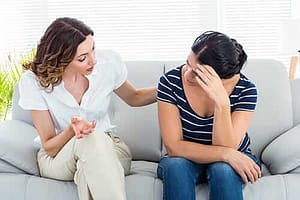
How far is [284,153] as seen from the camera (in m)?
2.18

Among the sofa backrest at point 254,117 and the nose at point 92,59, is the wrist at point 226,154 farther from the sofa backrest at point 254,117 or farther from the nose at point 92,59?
the nose at point 92,59

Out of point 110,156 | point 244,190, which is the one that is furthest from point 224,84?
point 110,156

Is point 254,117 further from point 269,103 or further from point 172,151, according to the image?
point 172,151

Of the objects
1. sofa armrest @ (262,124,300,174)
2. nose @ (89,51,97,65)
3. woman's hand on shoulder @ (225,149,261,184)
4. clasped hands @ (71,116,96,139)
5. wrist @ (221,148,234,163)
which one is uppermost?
nose @ (89,51,97,65)

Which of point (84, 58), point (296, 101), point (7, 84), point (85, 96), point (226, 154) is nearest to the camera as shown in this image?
point (226, 154)

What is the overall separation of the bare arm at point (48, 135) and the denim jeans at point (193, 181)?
431mm

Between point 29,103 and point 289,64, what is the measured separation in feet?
7.84

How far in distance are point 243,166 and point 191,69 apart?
42 centimetres

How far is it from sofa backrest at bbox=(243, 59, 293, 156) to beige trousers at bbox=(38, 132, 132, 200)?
2.69ft

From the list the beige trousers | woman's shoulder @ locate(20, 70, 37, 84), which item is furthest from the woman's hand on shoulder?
woman's shoulder @ locate(20, 70, 37, 84)

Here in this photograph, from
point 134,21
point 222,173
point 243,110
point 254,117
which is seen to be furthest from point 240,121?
point 134,21

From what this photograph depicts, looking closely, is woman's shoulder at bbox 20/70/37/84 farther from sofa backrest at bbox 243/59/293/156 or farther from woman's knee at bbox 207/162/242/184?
sofa backrest at bbox 243/59/293/156

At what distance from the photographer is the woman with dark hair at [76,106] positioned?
191 centimetres

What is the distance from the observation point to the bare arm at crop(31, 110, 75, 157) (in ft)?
6.78
